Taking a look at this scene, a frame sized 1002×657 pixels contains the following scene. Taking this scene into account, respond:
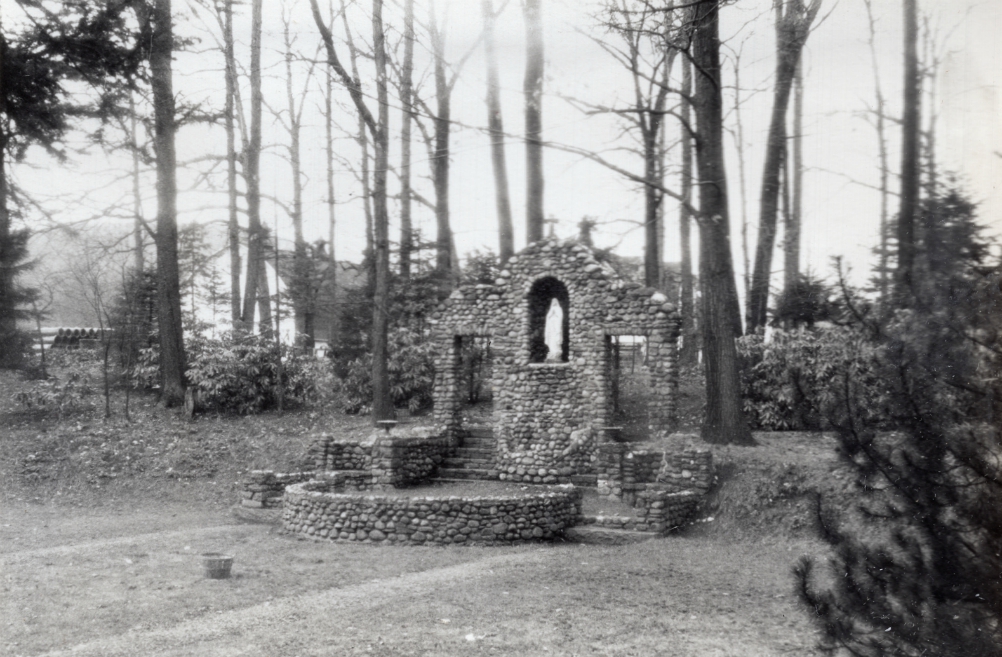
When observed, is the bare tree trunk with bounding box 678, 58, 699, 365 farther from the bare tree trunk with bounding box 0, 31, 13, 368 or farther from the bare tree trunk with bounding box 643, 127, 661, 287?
the bare tree trunk with bounding box 0, 31, 13, 368

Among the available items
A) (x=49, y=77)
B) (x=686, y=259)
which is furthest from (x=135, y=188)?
(x=686, y=259)

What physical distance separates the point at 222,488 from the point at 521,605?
369 inches

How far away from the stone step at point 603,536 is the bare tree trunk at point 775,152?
8130 millimetres

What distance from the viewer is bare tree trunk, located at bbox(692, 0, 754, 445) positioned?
1445cm

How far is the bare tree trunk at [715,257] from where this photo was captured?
1445 centimetres

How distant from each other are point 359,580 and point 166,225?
470 inches

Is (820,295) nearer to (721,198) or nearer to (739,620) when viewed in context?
(721,198)

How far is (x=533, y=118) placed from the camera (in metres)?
17.5

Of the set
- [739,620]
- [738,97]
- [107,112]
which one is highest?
[738,97]

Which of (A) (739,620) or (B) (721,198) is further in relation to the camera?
(B) (721,198)

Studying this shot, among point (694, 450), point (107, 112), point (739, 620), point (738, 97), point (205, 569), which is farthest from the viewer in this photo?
point (738, 97)

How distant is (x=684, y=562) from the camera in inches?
425

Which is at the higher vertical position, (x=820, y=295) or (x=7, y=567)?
(x=820, y=295)

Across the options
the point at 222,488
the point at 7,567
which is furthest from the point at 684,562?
the point at 222,488
